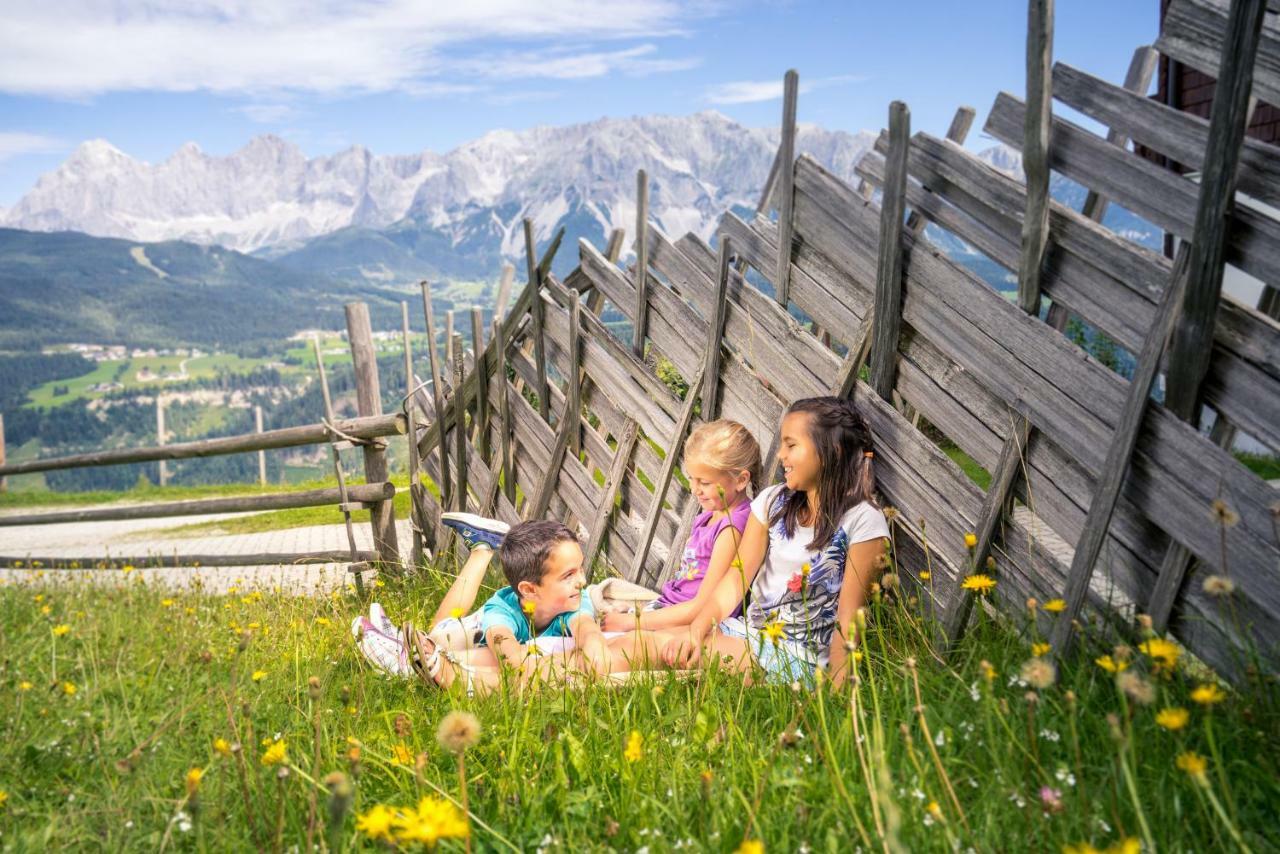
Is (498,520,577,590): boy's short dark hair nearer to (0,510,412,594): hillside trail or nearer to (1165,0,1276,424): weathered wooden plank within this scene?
(1165,0,1276,424): weathered wooden plank

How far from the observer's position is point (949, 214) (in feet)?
7.82

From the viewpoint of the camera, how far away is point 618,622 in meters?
3.44

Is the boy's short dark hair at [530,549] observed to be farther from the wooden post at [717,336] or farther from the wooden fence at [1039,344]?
the wooden post at [717,336]

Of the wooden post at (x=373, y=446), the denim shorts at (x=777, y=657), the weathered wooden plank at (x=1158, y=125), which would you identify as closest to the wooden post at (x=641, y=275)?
the denim shorts at (x=777, y=657)

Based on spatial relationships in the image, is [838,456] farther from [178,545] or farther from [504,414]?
[178,545]

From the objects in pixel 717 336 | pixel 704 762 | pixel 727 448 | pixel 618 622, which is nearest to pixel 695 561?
pixel 618 622

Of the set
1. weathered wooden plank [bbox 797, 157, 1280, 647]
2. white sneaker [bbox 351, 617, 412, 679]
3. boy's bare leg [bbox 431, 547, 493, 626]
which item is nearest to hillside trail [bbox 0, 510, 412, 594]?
boy's bare leg [bbox 431, 547, 493, 626]

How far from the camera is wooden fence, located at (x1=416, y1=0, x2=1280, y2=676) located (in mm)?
1802

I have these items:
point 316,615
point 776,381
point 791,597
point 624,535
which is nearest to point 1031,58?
point 776,381

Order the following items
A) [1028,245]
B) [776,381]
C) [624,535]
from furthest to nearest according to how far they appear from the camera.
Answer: [624,535]
[776,381]
[1028,245]

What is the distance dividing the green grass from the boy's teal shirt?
0.57 m

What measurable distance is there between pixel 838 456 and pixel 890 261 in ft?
1.87

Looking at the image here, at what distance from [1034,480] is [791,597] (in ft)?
2.90

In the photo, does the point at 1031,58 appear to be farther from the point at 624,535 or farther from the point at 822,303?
the point at 624,535
